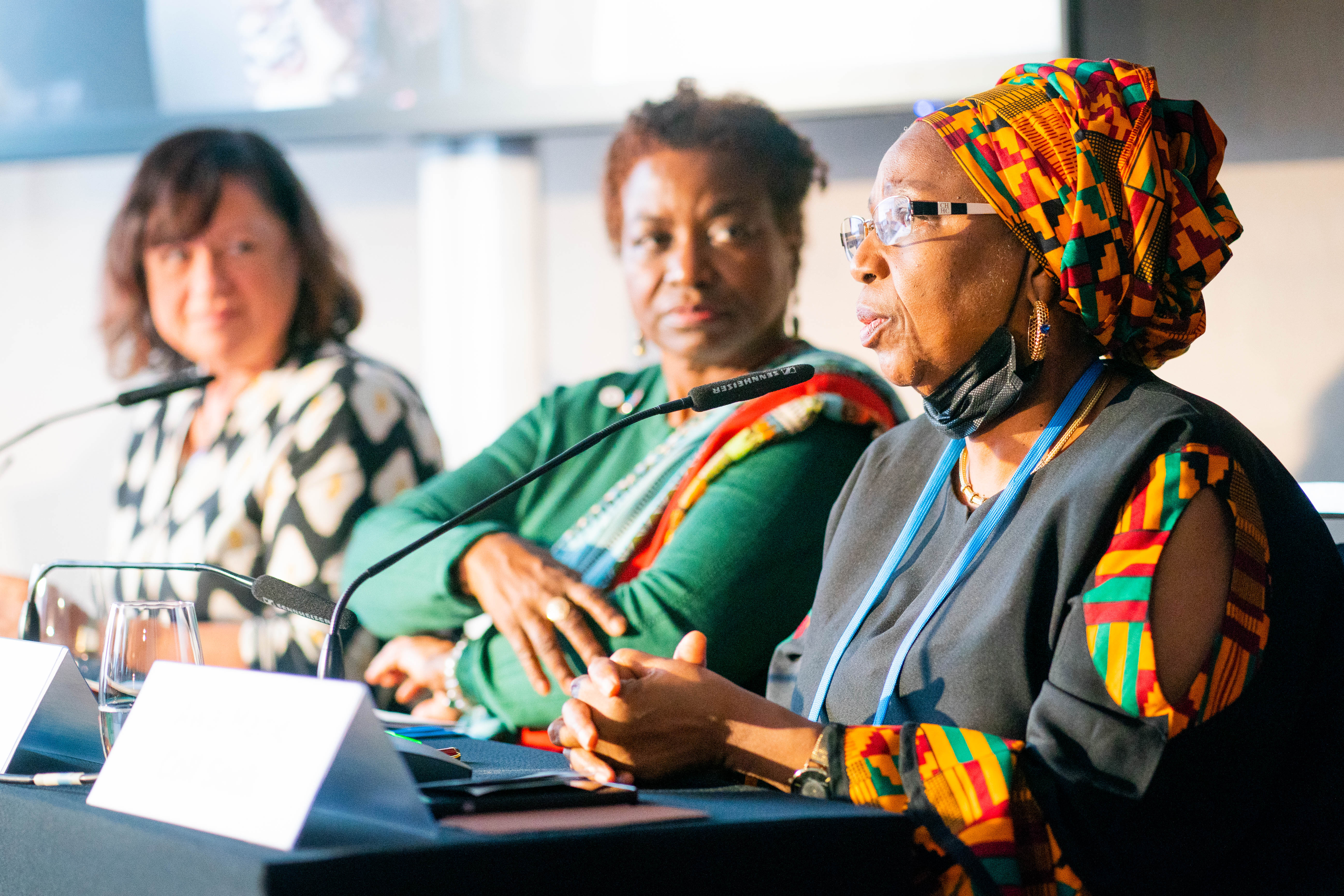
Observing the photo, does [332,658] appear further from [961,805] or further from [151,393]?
[151,393]

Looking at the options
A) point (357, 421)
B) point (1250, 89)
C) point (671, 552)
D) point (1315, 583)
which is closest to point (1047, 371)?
point (1315, 583)

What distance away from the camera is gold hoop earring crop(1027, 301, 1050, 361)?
4.36ft

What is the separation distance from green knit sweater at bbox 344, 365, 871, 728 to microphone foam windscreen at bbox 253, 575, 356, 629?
604 mm

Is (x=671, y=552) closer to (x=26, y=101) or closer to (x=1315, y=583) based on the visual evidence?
(x=1315, y=583)

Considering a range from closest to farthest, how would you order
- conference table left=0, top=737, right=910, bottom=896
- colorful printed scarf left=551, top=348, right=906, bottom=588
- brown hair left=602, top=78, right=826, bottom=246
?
1. conference table left=0, top=737, right=910, bottom=896
2. colorful printed scarf left=551, top=348, right=906, bottom=588
3. brown hair left=602, top=78, right=826, bottom=246

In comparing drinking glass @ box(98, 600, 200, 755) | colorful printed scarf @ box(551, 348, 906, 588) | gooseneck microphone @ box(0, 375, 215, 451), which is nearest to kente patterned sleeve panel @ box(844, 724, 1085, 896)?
drinking glass @ box(98, 600, 200, 755)

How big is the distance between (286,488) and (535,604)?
0.83 m

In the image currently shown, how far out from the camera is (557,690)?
1819 millimetres

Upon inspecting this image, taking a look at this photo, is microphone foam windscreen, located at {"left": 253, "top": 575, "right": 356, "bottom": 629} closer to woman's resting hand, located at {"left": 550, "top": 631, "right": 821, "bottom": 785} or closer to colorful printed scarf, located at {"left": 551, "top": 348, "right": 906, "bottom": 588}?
woman's resting hand, located at {"left": 550, "top": 631, "right": 821, "bottom": 785}

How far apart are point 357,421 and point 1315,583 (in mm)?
1753

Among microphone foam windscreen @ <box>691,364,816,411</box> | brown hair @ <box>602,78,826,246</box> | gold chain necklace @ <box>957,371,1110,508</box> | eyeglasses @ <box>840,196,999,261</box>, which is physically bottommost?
gold chain necklace @ <box>957,371,1110,508</box>

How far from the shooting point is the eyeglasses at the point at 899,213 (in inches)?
51.9

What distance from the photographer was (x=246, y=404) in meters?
2.66

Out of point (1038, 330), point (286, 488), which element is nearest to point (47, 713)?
point (1038, 330)
